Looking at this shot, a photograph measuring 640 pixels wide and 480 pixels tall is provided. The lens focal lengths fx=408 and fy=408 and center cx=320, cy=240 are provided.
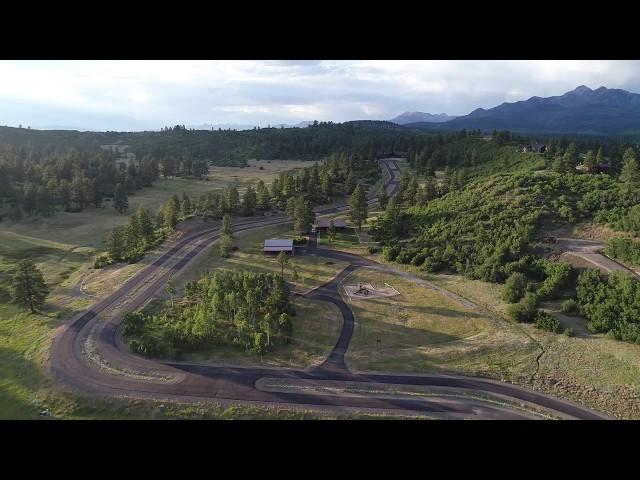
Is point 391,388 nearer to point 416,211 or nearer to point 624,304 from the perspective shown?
point 624,304

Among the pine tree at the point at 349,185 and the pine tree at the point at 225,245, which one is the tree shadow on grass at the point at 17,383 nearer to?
the pine tree at the point at 225,245

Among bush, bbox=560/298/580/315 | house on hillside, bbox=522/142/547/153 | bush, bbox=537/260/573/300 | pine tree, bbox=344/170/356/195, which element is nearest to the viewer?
bush, bbox=560/298/580/315

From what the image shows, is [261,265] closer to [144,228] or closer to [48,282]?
[144,228]

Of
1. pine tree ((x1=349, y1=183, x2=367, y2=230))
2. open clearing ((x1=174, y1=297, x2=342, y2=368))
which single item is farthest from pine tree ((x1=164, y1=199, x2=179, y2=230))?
open clearing ((x1=174, y1=297, x2=342, y2=368))

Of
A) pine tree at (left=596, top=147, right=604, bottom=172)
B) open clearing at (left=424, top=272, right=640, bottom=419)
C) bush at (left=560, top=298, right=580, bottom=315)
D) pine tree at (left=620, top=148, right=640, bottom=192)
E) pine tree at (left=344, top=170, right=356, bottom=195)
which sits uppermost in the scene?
pine tree at (left=596, top=147, right=604, bottom=172)

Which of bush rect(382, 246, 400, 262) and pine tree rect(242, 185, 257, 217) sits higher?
pine tree rect(242, 185, 257, 217)

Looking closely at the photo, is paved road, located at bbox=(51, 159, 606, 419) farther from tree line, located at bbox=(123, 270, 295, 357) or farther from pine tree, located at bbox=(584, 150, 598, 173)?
pine tree, located at bbox=(584, 150, 598, 173)

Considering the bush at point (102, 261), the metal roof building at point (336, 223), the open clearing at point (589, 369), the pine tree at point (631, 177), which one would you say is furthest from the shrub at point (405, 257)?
the bush at point (102, 261)

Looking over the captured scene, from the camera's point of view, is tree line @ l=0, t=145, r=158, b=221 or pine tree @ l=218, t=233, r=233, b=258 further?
tree line @ l=0, t=145, r=158, b=221

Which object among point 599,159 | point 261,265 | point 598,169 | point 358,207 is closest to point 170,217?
point 261,265
